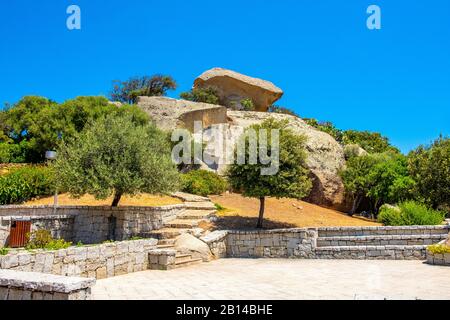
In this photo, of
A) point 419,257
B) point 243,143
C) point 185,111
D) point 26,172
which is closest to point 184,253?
point 243,143

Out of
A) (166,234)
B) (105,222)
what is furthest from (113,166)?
(166,234)

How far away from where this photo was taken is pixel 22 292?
6.43 meters

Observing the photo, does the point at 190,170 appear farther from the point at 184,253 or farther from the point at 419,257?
the point at 419,257

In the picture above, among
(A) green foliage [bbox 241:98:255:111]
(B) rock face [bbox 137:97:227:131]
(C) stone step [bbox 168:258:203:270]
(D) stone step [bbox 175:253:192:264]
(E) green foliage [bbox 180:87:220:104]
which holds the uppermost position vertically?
(E) green foliage [bbox 180:87:220:104]

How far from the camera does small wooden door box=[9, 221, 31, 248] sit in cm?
1522

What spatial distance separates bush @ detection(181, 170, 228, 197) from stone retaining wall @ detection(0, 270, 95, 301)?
16.8 m

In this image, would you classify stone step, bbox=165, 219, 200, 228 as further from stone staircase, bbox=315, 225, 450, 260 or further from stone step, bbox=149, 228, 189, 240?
stone staircase, bbox=315, 225, 450, 260

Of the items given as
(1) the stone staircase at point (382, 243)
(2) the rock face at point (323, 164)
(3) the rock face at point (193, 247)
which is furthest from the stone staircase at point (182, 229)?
(2) the rock face at point (323, 164)

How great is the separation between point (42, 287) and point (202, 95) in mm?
41420

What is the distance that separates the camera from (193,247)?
14.9 meters

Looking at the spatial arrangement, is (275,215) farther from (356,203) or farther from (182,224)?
(356,203)

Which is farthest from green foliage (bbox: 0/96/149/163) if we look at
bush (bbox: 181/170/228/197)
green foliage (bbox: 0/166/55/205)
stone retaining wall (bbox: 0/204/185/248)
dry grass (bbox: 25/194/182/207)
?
stone retaining wall (bbox: 0/204/185/248)

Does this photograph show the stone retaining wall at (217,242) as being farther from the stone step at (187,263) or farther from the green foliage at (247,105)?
the green foliage at (247,105)

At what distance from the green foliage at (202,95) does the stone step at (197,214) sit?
93.0ft
